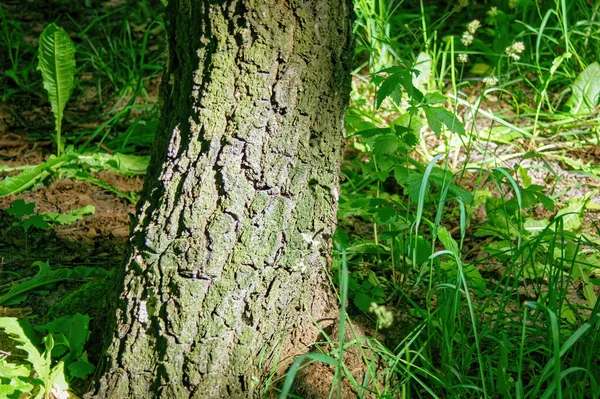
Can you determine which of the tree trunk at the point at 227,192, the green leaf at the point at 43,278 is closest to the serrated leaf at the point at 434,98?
the tree trunk at the point at 227,192

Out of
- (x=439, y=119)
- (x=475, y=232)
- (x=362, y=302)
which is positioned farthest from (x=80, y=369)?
(x=475, y=232)

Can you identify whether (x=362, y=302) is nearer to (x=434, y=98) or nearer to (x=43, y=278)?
(x=434, y=98)

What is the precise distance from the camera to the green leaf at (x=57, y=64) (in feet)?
10.1

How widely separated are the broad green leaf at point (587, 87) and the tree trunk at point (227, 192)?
200 cm

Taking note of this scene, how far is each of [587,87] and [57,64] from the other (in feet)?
8.08

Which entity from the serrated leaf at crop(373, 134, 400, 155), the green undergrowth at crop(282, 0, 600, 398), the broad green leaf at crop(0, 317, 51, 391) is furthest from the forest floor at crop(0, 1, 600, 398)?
the serrated leaf at crop(373, 134, 400, 155)

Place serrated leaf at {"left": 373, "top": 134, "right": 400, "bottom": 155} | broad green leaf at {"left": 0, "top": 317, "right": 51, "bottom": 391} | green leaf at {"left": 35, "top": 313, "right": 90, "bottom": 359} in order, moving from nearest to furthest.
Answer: broad green leaf at {"left": 0, "top": 317, "right": 51, "bottom": 391}
green leaf at {"left": 35, "top": 313, "right": 90, "bottom": 359}
serrated leaf at {"left": 373, "top": 134, "right": 400, "bottom": 155}

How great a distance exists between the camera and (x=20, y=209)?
275 centimetres

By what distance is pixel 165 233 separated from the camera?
6.01 ft

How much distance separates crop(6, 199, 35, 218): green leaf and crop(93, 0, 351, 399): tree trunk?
1034mm

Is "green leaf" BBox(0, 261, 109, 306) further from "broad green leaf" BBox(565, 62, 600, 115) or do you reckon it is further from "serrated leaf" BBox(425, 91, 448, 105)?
"broad green leaf" BBox(565, 62, 600, 115)

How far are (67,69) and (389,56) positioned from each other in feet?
5.08

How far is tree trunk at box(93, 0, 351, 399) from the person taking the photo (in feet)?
5.82

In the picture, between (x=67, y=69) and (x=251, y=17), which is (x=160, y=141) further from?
(x=67, y=69)
